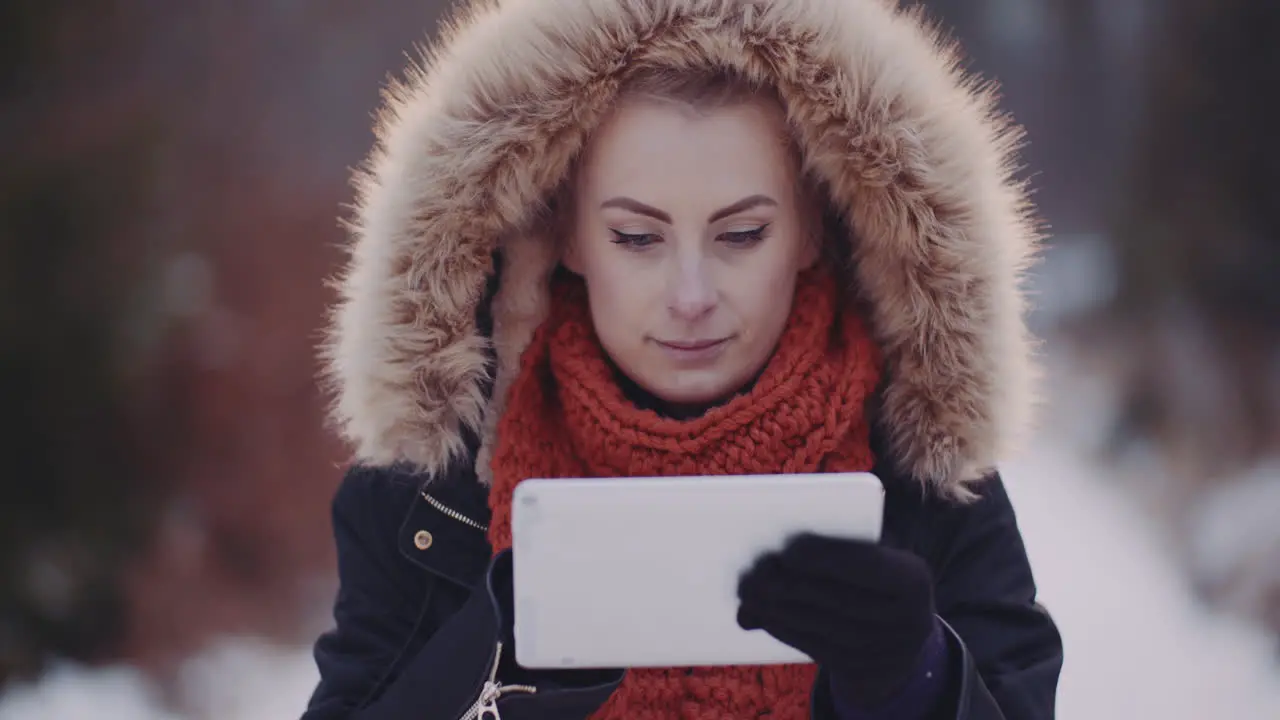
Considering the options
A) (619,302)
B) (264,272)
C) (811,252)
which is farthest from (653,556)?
(264,272)

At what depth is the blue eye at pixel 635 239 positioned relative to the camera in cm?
90

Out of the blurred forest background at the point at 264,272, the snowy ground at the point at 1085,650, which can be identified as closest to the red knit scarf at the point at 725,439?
the snowy ground at the point at 1085,650

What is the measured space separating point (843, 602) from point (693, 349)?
0.29m

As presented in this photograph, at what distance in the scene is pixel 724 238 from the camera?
0.89 metres

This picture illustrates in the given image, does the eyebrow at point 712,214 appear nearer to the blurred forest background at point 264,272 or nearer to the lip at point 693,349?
the lip at point 693,349

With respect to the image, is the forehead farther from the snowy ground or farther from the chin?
the snowy ground

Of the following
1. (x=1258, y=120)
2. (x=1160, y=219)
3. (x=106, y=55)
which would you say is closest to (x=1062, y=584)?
(x=1160, y=219)

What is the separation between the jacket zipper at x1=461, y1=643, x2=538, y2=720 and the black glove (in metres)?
0.21

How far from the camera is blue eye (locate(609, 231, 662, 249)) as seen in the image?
35.2 inches

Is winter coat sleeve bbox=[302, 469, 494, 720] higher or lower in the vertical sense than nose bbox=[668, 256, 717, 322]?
lower

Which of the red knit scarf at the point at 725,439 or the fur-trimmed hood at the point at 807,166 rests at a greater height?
the fur-trimmed hood at the point at 807,166

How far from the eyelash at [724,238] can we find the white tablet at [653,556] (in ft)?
0.81

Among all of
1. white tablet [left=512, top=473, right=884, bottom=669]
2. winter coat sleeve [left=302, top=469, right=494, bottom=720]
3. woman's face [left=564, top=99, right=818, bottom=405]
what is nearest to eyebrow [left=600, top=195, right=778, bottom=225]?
woman's face [left=564, top=99, right=818, bottom=405]

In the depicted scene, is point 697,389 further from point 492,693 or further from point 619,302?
point 492,693
